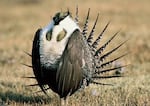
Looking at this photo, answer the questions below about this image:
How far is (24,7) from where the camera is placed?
21734mm

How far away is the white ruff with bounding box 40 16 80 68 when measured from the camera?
479 centimetres

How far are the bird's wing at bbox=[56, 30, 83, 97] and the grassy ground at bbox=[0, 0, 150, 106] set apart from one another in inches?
24.0

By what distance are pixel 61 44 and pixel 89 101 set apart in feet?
3.82

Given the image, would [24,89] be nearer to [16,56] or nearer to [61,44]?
[61,44]

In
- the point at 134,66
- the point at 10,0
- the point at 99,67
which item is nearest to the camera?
the point at 99,67

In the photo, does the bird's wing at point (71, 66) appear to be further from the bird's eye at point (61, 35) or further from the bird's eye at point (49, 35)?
the bird's eye at point (49, 35)

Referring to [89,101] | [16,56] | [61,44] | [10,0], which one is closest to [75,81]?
[61,44]

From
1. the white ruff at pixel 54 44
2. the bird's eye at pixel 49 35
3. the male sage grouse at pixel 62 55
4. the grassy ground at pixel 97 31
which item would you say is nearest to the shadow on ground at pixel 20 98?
the grassy ground at pixel 97 31

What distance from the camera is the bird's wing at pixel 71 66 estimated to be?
4.77 m

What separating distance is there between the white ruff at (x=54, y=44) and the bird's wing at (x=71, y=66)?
0.06 m

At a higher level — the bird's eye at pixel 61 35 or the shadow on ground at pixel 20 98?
the bird's eye at pixel 61 35

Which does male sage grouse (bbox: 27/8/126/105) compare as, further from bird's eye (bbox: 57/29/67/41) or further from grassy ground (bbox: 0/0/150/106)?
grassy ground (bbox: 0/0/150/106)

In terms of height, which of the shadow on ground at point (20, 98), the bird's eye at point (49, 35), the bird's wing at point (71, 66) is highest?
the bird's eye at point (49, 35)

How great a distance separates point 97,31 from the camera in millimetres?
14031
